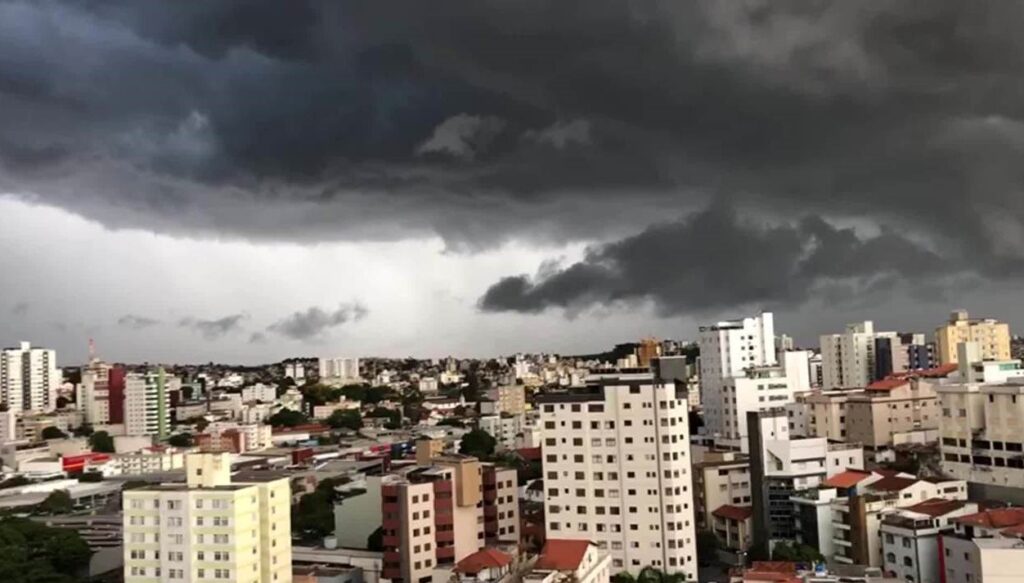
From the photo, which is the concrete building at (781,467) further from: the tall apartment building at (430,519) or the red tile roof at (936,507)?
the tall apartment building at (430,519)

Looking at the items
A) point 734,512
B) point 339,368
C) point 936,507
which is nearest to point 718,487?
point 734,512

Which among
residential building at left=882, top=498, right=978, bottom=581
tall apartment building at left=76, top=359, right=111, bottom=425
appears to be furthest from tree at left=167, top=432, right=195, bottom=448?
residential building at left=882, top=498, right=978, bottom=581

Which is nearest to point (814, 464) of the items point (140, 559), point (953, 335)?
point (140, 559)

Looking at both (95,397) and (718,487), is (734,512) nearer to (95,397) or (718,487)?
(718,487)

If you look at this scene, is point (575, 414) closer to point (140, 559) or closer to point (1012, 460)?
point (140, 559)

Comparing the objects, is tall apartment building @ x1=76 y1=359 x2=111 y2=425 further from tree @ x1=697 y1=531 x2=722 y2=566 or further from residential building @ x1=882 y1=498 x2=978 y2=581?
residential building @ x1=882 y1=498 x2=978 y2=581

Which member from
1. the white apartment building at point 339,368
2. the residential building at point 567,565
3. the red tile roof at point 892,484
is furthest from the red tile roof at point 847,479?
the white apartment building at point 339,368
